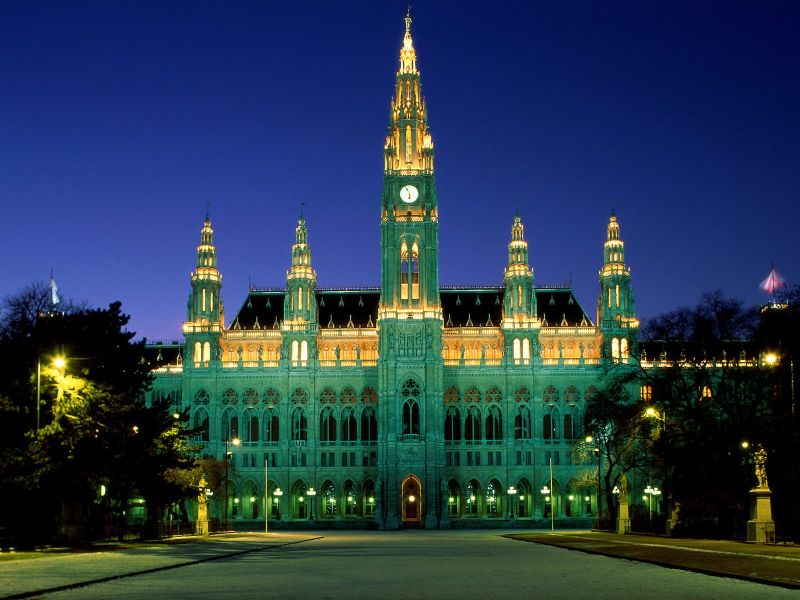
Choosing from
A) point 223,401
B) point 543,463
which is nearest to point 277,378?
point 223,401

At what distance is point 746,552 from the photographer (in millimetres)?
42625

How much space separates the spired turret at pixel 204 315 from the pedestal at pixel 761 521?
3609 inches

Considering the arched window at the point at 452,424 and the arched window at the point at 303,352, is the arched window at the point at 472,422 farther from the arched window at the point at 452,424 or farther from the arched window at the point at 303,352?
the arched window at the point at 303,352

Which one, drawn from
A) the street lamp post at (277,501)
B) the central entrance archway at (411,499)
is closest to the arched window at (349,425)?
the central entrance archway at (411,499)

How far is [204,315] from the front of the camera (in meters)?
138

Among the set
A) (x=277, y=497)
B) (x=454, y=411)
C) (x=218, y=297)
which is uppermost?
(x=218, y=297)

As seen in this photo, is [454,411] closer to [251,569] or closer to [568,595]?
[251,569]

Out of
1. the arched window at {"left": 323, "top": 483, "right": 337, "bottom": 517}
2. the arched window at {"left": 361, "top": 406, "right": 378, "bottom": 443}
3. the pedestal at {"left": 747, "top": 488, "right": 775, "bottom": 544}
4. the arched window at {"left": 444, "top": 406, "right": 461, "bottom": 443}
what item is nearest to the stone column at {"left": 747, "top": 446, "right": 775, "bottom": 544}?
the pedestal at {"left": 747, "top": 488, "right": 775, "bottom": 544}

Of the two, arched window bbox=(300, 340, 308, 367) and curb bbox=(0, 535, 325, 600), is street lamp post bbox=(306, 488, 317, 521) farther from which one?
curb bbox=(0, 535, 325, 600)

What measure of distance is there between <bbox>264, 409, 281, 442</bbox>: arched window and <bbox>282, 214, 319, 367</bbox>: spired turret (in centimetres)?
676

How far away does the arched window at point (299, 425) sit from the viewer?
13475 cm

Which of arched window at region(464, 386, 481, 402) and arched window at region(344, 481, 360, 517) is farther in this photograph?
arched window at region(464, 386, 481, 402)

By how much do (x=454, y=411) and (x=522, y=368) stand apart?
994 centimetres

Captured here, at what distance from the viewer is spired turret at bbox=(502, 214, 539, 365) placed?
136 meters
